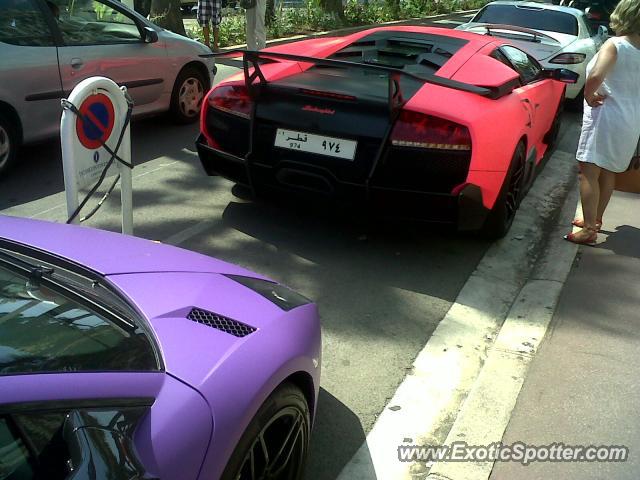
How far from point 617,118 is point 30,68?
454cm

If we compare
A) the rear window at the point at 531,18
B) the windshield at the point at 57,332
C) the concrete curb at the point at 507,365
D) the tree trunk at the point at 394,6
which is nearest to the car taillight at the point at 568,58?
the rear window at the point at 531,18

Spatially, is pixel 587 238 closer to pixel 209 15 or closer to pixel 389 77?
pixel 389 77

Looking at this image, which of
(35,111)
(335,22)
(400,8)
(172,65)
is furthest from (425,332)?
(400,8)

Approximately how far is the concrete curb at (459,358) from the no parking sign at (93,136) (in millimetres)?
1921

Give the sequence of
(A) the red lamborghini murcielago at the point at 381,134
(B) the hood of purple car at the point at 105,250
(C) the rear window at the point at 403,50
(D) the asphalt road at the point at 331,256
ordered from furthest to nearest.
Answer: (C) the rear window at the point at 403,50, (A) the red lamborghini murcielago at the point at 381,134, (D) the asphalt road at the point at 331,256, (B) the hood of purple car at the point at 105,250

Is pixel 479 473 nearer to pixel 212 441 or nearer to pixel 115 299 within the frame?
pixel 212 441

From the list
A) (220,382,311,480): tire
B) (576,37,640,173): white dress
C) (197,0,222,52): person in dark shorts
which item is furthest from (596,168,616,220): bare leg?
(197,0,222,52): person in dark shorts

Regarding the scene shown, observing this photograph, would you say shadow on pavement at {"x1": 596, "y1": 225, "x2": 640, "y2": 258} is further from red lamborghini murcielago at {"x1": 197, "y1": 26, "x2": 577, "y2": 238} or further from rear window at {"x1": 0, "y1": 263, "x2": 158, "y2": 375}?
rear window at {"x1": 0, "y1": 263, "x2": 158, "y2": 375}

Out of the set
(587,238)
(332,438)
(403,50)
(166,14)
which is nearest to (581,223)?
(587,238)

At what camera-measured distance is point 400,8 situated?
2056cm

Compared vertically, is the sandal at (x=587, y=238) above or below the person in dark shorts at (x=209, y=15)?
below

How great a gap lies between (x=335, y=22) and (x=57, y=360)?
15985 millimetres

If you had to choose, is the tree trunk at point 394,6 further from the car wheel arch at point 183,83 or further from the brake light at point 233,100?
the brake light at point 233,100

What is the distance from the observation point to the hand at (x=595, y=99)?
451 cm
